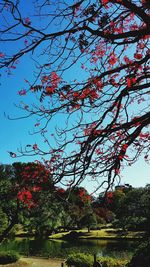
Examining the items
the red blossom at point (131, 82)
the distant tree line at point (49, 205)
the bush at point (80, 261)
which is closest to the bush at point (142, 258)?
the distant tree line at point (49, 205)

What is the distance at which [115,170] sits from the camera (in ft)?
24.6

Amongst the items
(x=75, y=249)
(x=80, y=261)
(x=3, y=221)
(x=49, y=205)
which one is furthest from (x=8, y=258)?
(x=49, y=205)

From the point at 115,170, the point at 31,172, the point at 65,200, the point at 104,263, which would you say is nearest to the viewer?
the point at 65,200

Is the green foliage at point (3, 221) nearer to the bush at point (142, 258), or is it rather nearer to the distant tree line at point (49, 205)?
the distant tree line at point (49, 205)

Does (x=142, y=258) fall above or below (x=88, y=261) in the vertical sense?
above

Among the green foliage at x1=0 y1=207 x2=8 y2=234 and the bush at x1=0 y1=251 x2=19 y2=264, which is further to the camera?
the green foliage at x1=0 y1=207 x2=8 y2=234

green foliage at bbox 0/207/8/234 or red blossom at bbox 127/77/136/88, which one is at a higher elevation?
red blossom at bbox 127/77/136/88

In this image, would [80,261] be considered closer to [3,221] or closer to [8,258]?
[8,258]

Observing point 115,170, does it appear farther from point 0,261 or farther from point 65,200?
point 0,261

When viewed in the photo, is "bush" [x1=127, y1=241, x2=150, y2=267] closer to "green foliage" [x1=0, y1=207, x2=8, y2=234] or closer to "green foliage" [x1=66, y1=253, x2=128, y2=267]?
"green foliage" [x1=66, y1=253, x2=128, y2=267]

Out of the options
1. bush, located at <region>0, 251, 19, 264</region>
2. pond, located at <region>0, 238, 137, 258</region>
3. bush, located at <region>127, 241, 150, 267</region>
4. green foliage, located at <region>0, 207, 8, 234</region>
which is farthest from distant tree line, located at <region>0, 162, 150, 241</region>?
pond, located at <region>0, 238, 137, 258</region>

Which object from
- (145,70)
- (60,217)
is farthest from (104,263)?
(60,217)

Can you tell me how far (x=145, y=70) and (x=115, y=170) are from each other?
2349 millimetres

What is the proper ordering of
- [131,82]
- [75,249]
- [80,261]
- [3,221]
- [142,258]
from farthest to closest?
1. [75,249]
2. [3,221]
3. [80,261]
4. [142,258]
5. [131,82]
